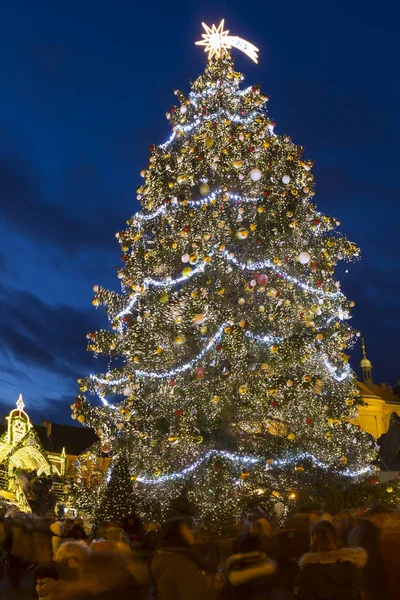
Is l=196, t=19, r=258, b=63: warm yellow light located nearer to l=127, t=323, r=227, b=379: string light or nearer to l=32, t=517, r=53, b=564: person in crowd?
l=127, t=323, r=227, b=379: string light

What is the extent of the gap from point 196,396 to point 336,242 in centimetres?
640

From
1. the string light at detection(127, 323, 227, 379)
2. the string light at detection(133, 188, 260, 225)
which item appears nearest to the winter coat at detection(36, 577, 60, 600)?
the string light at detection(127, 323, 227, 379)

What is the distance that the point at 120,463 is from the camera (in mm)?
15125

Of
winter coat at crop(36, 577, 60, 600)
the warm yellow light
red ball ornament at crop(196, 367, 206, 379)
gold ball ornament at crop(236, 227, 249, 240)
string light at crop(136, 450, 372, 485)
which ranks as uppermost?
the warm yellow light

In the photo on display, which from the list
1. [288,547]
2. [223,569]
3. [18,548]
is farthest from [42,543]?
[223,569]

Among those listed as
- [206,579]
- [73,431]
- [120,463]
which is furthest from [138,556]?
[73,431]

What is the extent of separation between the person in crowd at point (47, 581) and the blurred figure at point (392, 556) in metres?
2.83

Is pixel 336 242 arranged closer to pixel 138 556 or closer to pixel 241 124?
pixel 241 124

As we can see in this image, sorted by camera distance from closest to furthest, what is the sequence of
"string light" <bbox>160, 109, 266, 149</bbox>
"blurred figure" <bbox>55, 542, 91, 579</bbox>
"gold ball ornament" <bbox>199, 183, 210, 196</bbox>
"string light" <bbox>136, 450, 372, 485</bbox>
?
"blurred figure" <bbox>55, 542, 91, 579</bbox>
"string light" <bbox>136, 450, 372, 485</bbox>
"gold ball ornament" <bbox>199, 183, 210, 196</bbox>
"string light" <bbox>160, 109, 266, 149</bbox>

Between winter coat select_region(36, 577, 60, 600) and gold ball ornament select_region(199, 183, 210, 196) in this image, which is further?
gold ball ornament select_region(199, 183, 210, 196)

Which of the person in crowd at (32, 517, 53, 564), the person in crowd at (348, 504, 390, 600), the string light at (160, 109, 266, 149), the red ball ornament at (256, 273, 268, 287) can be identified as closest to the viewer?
the person in crowd at (348, 504, 390, 600)

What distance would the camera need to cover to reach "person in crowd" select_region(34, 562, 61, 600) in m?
4.82

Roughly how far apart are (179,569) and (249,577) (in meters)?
0.69

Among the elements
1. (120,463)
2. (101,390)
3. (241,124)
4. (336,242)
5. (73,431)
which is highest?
(73,431)
